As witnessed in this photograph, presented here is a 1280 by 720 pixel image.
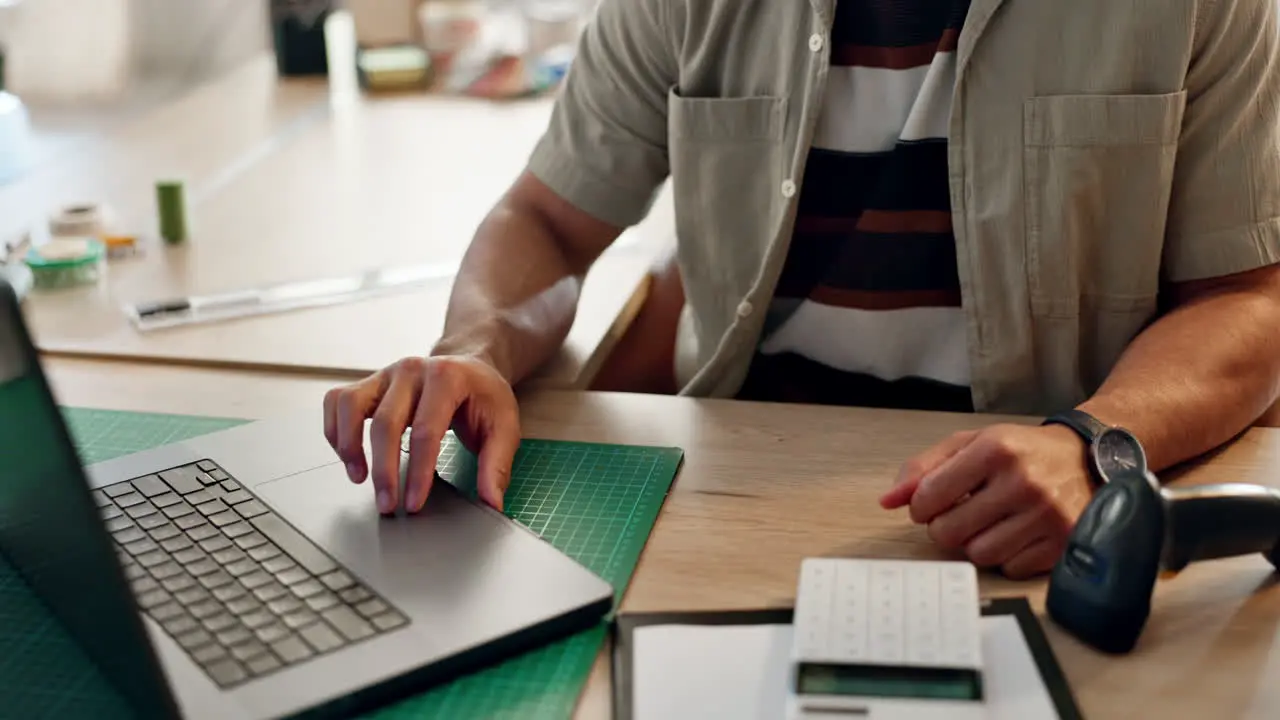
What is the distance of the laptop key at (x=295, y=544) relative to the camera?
88 centimetres

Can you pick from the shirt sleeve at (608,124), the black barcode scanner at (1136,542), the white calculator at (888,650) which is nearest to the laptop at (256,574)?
the white calculator at (888,650)

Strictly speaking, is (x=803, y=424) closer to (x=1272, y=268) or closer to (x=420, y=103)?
(x=1272, y=268)

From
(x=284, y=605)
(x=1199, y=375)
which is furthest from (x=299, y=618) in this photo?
(x=1199, y=375)

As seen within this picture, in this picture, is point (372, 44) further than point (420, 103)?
Yes

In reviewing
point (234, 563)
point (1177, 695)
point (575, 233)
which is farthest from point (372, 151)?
point (1177, 695)

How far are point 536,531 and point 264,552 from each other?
185 mm

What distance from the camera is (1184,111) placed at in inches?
44.1

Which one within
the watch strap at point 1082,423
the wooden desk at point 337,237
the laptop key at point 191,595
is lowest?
the wooden desk at point 337,237

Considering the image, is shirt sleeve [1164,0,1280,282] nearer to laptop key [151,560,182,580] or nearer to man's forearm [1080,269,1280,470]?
man's forearm [1080,269,1280,470]

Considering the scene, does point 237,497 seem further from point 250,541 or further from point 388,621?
point 388,621

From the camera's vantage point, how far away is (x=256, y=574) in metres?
0.87

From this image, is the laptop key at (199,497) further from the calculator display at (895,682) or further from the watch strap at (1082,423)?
the watch strap at (1082,423)

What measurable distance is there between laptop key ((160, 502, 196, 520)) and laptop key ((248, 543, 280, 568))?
80 mm

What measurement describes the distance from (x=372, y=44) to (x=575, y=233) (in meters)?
1.25
